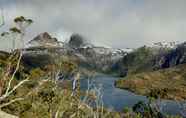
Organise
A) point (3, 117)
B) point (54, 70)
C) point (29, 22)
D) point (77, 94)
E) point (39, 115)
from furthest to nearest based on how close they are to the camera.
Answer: point (77, 94) → point (54, 70) → point (39, 115) → point (29, 22) → point (3, 117)

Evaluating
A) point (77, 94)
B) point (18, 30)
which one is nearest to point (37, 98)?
point (77, 94)

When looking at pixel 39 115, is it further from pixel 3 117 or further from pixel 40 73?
pixel 3 117

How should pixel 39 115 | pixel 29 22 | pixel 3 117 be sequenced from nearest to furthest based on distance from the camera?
pixel 3 117, pixel 29 22, pixel 39 115

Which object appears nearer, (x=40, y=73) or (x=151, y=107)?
(x=40, y=73)

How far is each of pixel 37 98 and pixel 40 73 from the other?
616cm

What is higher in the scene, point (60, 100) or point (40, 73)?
point (40, 73)

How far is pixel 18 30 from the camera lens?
42.9 meters

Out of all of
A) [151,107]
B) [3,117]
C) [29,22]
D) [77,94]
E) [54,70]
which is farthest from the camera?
[151,107]

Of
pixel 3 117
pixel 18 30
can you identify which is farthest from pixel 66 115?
pixel 3 117

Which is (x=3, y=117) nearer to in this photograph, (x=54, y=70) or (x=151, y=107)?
(x=54, y=70)

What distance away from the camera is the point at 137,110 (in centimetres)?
10662

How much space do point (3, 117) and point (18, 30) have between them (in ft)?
55.0

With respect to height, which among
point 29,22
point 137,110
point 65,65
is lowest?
point 137,110

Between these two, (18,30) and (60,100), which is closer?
(18,30)
